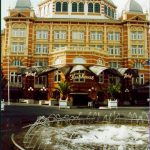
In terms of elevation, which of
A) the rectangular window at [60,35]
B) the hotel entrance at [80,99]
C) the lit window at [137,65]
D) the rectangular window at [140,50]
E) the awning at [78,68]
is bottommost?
the hotel entrance at [80,99]

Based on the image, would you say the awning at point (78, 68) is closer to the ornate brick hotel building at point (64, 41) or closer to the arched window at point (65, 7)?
the ornate brick hotel building at point (64, 41)

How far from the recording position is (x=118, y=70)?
40.8 meters

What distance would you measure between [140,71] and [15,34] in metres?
19.7

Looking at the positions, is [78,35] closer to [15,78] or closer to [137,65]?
[137,65]

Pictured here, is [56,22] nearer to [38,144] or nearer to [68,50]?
[68,50]

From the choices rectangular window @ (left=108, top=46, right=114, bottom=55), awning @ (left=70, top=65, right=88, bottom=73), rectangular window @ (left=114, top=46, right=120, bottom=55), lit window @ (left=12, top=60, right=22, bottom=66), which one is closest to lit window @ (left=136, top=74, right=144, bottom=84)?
rectangular window @ (left=114, top=46, right=120, bottom=55)

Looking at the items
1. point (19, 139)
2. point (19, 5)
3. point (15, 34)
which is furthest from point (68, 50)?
point (19, 139)

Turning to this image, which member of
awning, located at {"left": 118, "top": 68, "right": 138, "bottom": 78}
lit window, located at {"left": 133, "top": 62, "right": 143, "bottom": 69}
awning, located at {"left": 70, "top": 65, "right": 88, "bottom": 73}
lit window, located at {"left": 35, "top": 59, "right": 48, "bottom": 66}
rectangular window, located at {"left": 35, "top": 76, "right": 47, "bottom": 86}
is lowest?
rectangular window, located at {"left": 35, "top": 76, "right": 47, "bottom": 86}

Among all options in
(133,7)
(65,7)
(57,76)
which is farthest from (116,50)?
(57,76)

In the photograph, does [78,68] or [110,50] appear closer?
[78,68]

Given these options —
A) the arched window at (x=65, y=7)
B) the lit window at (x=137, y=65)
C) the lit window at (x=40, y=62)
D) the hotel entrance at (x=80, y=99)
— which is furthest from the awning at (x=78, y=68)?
the arched window at (x=65, y=7)

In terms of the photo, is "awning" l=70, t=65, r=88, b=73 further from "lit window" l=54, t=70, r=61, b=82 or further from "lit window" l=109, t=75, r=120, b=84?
"lit window" l=109, t=75, r=120, b=84

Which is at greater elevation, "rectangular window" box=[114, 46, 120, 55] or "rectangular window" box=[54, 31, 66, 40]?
"rectangular window" box=[54, 31, 66, 40]

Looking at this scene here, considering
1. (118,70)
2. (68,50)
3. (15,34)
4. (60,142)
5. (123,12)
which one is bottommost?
(60,142)
